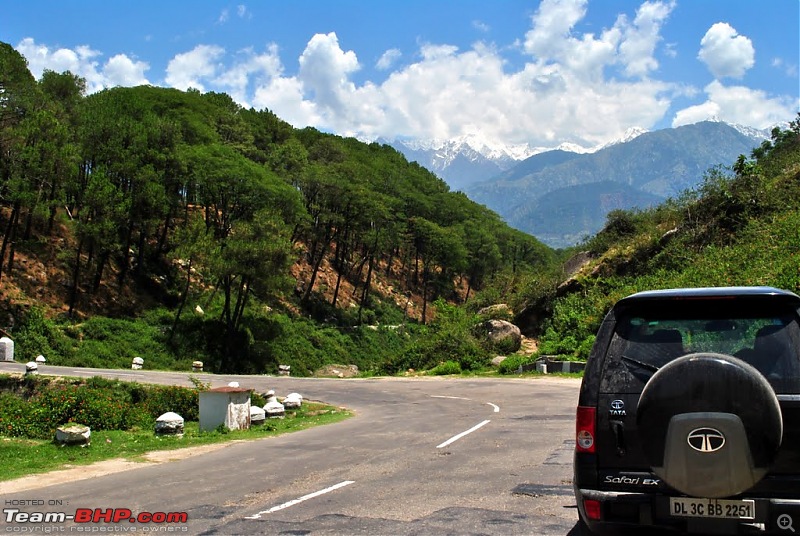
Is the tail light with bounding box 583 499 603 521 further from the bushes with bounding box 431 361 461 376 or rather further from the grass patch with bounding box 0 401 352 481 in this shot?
the bushes with bounding box 431 361 461 376

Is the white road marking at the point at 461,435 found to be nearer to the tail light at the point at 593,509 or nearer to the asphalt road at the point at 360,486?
the asphalt road at the point at 360,486

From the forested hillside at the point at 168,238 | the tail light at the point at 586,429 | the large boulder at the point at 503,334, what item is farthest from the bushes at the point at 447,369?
the tail light at the point at 586,429

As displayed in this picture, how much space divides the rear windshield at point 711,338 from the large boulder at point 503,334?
109ft

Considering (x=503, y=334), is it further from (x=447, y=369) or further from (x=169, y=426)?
(x=169, y=426)

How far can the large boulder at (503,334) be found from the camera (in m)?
37.8

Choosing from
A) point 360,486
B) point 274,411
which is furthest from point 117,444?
point 360,486

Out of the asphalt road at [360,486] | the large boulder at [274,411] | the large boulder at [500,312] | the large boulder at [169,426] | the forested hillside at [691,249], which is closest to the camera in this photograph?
the asphalt road at [360,486]

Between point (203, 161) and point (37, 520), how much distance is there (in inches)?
1829

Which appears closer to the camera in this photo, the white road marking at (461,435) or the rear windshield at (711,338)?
the rear windshield at (711,338)

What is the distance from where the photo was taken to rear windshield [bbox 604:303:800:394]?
436 centimetres

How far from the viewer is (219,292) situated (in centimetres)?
5331

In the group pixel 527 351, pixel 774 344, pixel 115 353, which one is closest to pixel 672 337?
pixel 774 344

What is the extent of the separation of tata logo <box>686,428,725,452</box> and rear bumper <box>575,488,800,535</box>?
446 millimetres

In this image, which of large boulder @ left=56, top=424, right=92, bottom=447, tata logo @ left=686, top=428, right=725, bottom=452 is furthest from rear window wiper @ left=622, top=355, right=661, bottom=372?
large boulder @ left=56, top=424, right=92, bottom=447
